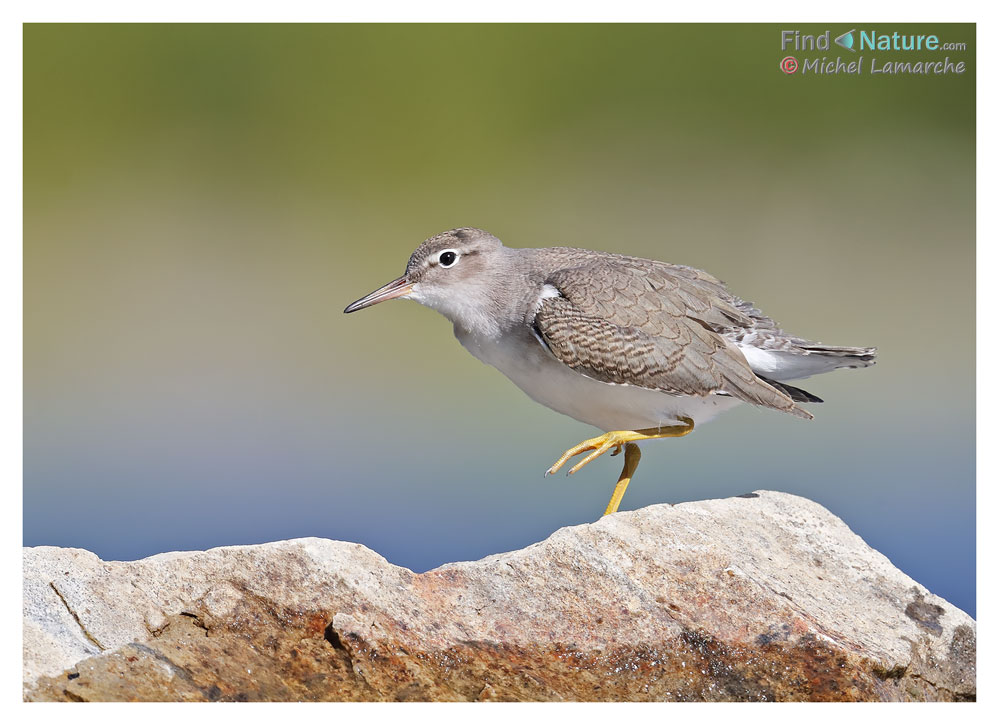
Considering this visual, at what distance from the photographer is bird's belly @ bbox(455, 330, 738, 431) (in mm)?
7395

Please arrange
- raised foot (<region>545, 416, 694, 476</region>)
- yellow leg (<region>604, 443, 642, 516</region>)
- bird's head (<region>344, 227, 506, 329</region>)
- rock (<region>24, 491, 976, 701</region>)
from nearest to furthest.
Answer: rock (<region>24, 491, 976, 701</region>) < raised foot (<region>545, 416, 694, 476</region>) < bird's head (<region>344, 227, 506, 329</region>) < yellow leg (<region>604, 443, 642, 516</region>)

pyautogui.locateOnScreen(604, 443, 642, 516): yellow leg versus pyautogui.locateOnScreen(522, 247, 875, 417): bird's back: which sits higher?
pyautogui.locateOnScreen(522, 247, 875, 417): bird's back

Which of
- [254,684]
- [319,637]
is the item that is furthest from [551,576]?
[254,684]

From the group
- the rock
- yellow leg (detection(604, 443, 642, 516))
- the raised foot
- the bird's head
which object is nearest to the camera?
the rock

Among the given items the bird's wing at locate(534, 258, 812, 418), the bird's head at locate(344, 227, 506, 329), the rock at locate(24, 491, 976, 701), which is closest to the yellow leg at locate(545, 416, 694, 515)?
the bird's wing at locate(534, 258, 812, 418)

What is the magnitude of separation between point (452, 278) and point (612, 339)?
1222mm

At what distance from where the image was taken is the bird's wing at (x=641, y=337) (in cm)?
725

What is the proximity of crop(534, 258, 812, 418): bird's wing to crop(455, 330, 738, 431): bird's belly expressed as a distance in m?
0.11

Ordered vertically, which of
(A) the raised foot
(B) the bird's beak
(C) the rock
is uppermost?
(B) the bird's beak

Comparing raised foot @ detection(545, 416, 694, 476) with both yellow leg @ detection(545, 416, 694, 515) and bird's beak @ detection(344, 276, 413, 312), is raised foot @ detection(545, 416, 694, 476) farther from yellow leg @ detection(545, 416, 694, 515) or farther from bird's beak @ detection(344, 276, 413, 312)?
bird's beak @ detection(344, 276, 413, 312)

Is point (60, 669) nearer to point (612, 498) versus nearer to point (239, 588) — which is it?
point (239, 588)

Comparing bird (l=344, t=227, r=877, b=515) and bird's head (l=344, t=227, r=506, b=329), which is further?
bird's head (l=344, t=227, r=506, b=329)

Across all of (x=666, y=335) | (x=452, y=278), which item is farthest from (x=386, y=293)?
(x=666, y=335)
